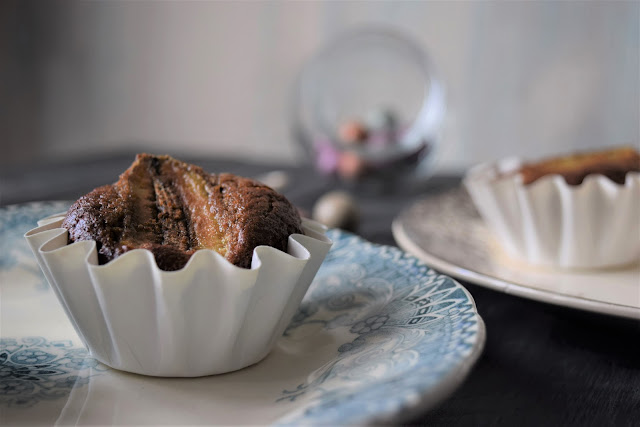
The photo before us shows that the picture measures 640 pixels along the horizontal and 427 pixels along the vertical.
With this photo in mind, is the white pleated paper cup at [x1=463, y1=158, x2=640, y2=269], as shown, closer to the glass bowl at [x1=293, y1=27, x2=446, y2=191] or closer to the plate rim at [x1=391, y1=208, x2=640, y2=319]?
the plate rim at [x1=391, y1=208, x2=640, y2=319]

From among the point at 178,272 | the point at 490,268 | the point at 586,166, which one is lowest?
the point at 490,268

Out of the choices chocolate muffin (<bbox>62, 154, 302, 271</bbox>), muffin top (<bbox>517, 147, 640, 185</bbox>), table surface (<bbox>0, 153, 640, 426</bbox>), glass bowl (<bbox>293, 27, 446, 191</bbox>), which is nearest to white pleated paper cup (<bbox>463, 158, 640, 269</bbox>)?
muffin top (<bbox>517, 147, 640, 185</bbox>)

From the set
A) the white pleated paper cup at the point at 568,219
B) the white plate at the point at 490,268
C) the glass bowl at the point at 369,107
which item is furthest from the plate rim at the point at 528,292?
the glass bowl at the point at 369,107

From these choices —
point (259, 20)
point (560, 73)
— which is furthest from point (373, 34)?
point (259, 20)

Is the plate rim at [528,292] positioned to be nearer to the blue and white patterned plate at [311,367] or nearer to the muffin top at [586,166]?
the blue and white patterned plate at [311,367]

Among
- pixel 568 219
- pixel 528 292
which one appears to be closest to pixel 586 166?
pixel 568 219

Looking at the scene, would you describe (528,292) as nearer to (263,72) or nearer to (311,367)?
(311,367)
